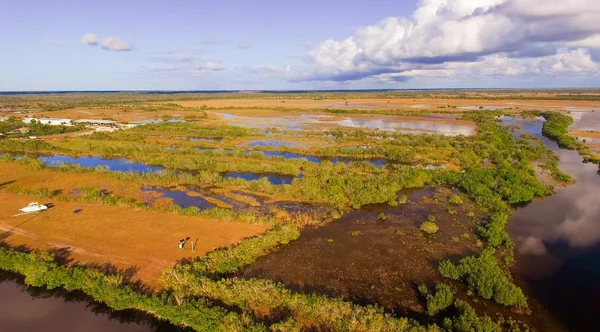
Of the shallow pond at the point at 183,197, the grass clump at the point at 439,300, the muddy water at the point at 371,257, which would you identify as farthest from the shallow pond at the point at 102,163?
the grass clump at the point at 439,300

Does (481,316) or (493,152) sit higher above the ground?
(493,152)

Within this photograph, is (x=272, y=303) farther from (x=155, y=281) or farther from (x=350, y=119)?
(x=350, y=119)

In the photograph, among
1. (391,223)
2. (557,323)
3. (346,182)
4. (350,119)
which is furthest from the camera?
(350,119)

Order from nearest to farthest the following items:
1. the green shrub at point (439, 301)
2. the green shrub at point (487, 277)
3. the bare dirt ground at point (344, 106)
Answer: the green shrub at point (439, 301)
the green shrub at point (487, 277)
the bare dirt ground at point (344, 106)

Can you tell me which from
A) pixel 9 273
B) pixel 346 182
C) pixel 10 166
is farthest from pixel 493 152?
pixel 10 166

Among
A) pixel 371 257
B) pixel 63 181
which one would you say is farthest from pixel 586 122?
pixel 63 181

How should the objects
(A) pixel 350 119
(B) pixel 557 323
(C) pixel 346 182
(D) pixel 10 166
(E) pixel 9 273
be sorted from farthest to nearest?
1. (A) pixel 350 119
2. (D) pixel 10 166
3. (C) pixel 346 182
4. (E) pixel 9 273
5. (B) pixel 557 323

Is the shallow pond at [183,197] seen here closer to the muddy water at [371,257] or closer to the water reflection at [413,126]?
the muddy water at [371,257]
